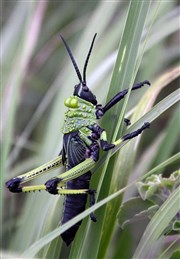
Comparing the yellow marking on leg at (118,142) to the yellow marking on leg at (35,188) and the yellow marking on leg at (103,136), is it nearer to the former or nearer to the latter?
the yellow marking on leg at (103,136)

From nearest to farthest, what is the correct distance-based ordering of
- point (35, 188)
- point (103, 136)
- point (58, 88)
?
point (103, 136) < point (35, 188) < point (58, 88)

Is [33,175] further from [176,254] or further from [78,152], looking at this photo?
[176,254]

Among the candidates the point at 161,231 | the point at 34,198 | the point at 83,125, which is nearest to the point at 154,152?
the point at 34,198

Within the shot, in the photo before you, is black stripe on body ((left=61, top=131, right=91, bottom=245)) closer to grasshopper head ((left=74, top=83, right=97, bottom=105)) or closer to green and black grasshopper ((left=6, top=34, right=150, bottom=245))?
green and black grasshopper ((left=6, top=34, right=150, bottom=245))

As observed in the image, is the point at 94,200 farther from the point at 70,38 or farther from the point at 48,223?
the point at 70,38

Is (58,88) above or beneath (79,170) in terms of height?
above

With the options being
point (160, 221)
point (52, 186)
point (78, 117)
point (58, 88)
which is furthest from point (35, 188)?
point (58, 88)

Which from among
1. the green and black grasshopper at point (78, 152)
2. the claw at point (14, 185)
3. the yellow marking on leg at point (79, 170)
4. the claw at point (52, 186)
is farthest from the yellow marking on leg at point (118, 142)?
the claw at point (14, 185)
